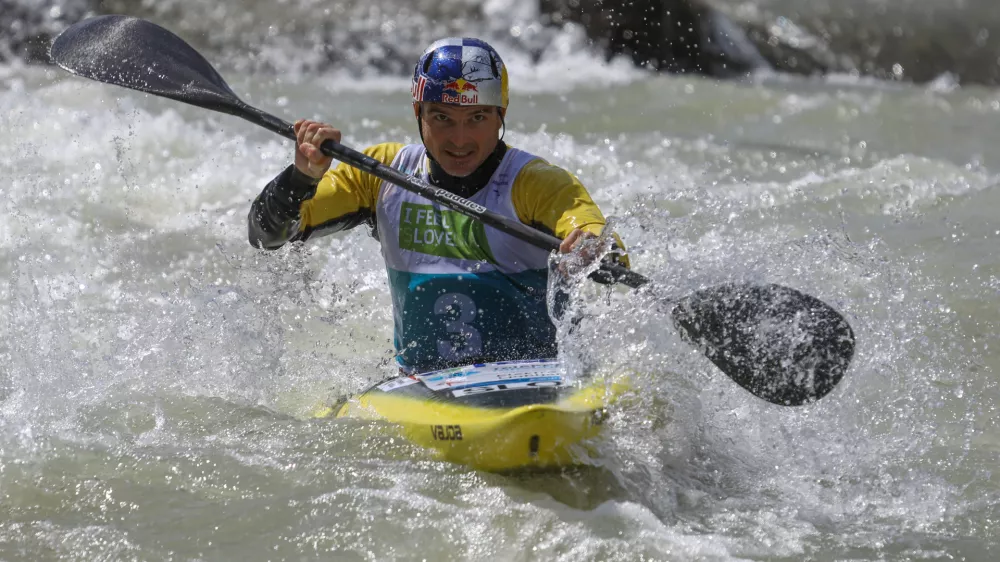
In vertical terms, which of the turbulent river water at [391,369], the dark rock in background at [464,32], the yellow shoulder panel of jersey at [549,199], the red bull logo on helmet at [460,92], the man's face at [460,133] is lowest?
the turbulent river water at [391,369]

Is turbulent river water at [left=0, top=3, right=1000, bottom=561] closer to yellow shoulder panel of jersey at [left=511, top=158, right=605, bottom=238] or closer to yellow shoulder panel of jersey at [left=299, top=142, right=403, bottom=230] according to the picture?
yellow shoulder panel of jersey at [left=511, top=158, right=605, bottom=238]

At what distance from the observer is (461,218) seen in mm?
3885

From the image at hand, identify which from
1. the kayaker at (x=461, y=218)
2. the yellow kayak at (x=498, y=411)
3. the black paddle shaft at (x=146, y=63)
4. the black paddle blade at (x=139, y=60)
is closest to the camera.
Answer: the yellow kayak at (x=498, y=411)

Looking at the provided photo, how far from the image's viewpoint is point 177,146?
8.00m

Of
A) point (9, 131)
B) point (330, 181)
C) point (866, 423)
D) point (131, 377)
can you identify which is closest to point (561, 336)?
Result: point (330, 181)

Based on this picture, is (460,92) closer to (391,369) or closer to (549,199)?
(549,199)

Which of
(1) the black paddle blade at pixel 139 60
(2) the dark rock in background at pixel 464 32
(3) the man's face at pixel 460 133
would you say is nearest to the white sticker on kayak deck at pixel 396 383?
(3) the man's face at pixel 460 133

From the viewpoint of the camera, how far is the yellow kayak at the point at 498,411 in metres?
3.29

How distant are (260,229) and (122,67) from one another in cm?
120

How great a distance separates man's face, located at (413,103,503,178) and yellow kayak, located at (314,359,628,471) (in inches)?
27.3

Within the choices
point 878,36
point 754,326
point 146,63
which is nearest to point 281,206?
point 146,63

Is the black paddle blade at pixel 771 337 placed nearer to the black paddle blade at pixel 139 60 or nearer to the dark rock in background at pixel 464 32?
the black paddle blade at pixel 139 60

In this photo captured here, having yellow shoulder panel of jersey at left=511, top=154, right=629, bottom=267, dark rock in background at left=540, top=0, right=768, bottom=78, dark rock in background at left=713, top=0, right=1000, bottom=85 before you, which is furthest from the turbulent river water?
dark rock in background at left=713, top=0, right=1000, bottom=85

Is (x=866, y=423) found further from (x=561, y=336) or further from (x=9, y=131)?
(x=9, y=131)
